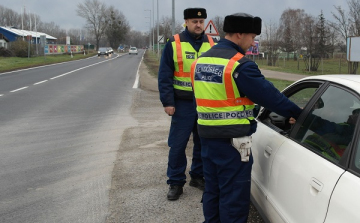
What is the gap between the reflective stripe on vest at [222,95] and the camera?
2613 mm

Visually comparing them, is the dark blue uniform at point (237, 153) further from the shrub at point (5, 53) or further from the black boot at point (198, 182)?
the shrub at point (5, 53)

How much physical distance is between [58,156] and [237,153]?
11.9 feet

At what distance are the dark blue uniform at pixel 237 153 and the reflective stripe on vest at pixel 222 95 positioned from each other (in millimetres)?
63

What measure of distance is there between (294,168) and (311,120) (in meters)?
0.39

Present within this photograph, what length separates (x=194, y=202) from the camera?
3865 millimetres

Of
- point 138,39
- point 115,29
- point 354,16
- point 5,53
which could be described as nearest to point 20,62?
point 5,53

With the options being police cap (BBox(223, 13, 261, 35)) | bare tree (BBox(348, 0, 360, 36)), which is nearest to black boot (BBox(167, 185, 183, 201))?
police cap (BBox(223, 13, 261, 35))

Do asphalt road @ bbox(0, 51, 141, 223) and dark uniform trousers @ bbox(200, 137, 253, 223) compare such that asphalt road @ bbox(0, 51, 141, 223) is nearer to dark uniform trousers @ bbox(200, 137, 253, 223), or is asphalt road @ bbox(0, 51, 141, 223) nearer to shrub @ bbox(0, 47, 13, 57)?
dark uniform trousers @ bbox(200, 137, 253, 223)

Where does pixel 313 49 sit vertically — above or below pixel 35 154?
above

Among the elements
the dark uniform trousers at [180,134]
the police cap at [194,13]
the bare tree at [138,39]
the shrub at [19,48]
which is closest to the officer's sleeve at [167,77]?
the dark uniform trousers at [180,134]

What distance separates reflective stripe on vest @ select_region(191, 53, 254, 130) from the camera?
8.57ft

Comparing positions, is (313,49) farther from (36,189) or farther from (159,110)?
(36,189)

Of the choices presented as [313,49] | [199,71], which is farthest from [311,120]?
[313,49]

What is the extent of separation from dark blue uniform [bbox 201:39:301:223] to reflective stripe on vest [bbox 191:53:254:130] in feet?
0.21
